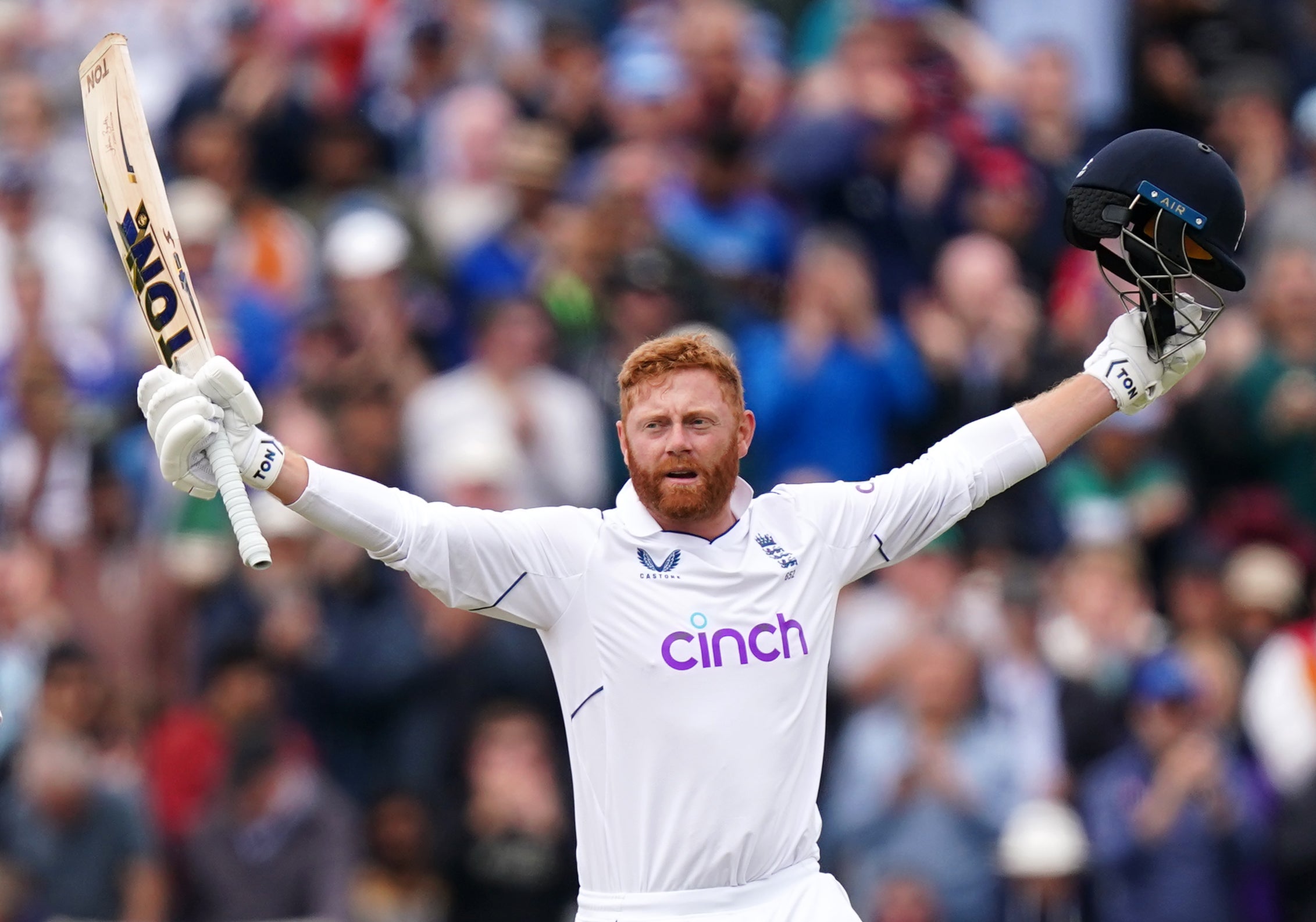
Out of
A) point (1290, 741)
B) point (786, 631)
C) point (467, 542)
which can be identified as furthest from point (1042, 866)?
point (467, 542)

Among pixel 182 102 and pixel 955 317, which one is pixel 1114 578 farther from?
pixel 182 102

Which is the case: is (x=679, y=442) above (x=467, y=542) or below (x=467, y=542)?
above

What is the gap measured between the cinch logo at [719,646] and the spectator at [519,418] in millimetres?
5927

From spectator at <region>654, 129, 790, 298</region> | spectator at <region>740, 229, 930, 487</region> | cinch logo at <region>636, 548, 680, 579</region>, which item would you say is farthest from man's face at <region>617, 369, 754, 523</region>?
spectator at <region>654, 129, 790, 298</region>

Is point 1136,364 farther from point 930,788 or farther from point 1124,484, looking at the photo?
point 1124,484

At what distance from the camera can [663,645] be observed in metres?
8.35

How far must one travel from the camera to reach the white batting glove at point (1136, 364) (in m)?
9.03

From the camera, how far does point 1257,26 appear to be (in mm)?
18625

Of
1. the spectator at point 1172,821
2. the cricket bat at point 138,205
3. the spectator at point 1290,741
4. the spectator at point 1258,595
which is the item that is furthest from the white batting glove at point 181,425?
the spectator at point 1258,595

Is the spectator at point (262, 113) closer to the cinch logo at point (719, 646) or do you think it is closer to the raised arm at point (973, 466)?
the raised arm at point (973, 466)

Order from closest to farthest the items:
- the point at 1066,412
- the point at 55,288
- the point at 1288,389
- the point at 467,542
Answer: the point at 467,542
the point at 1066,412
the point at 1288,389
the point at 55,288

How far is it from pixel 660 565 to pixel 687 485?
0.31 meters

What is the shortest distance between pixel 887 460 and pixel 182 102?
5663 millimetres

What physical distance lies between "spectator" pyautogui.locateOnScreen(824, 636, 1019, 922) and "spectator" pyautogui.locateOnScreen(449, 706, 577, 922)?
1.56 meters
